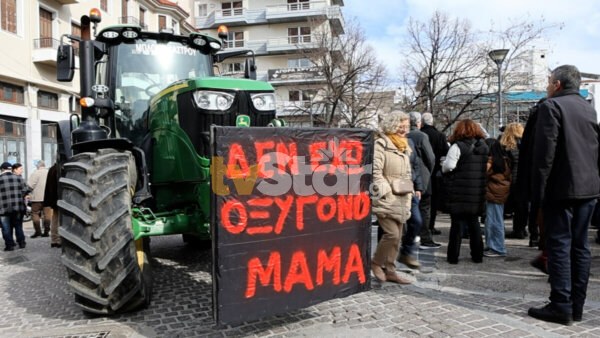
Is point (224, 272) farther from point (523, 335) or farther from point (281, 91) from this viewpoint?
point (281, 91)

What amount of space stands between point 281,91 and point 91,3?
2085 centimetres

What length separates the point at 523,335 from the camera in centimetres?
359

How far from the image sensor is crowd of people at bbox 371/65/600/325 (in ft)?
12.7

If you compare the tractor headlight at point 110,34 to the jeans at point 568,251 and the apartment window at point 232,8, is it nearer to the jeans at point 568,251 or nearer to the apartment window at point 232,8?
the jeans at point 568,251

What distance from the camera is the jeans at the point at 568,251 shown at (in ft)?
12.7

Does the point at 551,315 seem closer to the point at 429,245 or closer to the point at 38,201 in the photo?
the point at 429,245

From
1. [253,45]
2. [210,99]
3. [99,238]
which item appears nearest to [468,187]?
[210,99]

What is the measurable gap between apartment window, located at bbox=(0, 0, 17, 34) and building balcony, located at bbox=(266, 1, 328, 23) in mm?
29354

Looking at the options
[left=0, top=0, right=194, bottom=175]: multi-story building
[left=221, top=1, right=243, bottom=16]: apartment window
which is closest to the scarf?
[left=0, top=0, right=194, bottom=175]: multi-story building

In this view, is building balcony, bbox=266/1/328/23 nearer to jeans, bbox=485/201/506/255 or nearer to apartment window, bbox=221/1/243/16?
apartment window, bbox=221/1/243/16

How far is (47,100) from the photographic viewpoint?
75.4 feet

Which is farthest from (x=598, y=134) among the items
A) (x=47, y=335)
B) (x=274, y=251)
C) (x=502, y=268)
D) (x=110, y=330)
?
(x=47, y=335)

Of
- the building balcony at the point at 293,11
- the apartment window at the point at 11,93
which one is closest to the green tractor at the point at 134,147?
the apartment window at the point at 11,93

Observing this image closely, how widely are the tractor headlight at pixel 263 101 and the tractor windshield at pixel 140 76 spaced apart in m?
1.46
